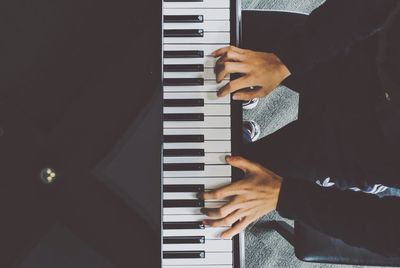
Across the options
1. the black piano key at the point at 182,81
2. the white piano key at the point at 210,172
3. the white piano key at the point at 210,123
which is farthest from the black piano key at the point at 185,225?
the black piano key at the point at 182,81

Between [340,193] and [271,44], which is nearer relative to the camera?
[340,193]

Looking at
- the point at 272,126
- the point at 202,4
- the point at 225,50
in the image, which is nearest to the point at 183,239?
the point at 225,50

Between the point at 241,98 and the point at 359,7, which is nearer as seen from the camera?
the point at 359,7

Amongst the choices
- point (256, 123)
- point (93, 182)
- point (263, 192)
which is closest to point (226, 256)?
point (263, 192)

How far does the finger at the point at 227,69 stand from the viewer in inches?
45.0

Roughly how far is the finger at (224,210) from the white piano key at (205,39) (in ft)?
1.34

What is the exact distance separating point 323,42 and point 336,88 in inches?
5.0

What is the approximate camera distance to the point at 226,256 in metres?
1.16

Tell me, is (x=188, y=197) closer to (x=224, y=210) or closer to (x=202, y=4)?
(x=224, y=210)

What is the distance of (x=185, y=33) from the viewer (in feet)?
3.82

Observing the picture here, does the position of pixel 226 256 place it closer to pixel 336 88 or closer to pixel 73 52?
pixel 336 88

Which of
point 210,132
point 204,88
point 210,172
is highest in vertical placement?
point 204,88

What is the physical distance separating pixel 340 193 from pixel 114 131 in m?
0.57

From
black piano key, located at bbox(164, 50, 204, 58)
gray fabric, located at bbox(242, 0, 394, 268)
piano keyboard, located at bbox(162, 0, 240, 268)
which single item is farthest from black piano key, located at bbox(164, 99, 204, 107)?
gray fabric, located at bbox(242, 0, 394, 268)
